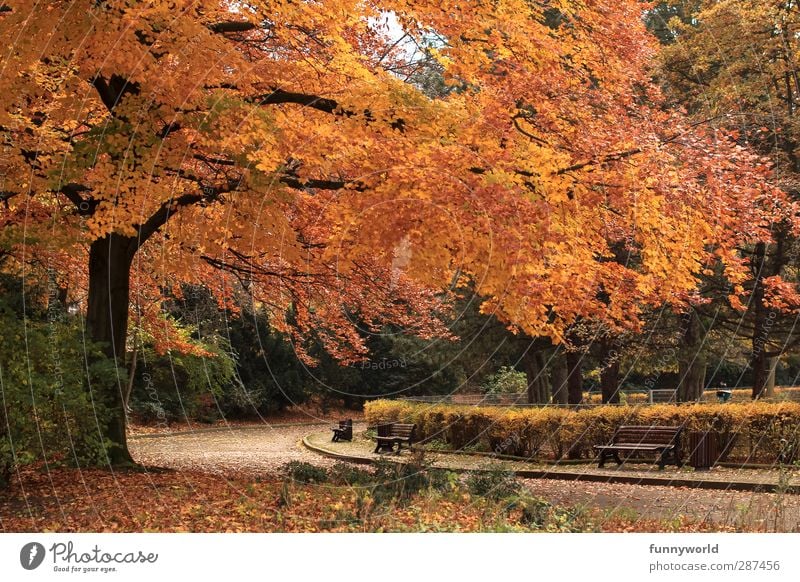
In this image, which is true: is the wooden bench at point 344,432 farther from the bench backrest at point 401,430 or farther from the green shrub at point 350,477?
the green shrub at point 350,477

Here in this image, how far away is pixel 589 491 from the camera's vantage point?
597 inches

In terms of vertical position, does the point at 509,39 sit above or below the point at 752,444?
above

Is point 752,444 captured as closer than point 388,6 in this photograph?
No

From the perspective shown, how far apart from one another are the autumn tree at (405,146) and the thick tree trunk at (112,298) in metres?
0.69

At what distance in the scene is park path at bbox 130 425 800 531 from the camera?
10.3 m

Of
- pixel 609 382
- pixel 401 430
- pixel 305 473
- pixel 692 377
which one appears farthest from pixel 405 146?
pixel 692 377

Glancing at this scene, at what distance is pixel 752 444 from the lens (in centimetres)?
1730

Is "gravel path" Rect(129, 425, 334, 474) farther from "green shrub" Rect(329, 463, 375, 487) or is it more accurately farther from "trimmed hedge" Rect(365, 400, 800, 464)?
"trimmed hedge" Rect(365, 400, 800, 464)

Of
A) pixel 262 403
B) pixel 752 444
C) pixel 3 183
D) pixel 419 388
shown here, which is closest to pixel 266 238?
pixel 3 183

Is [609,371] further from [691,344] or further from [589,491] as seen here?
[589,491]

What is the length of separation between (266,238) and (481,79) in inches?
175

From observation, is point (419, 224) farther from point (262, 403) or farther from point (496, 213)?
point (262, 403)
